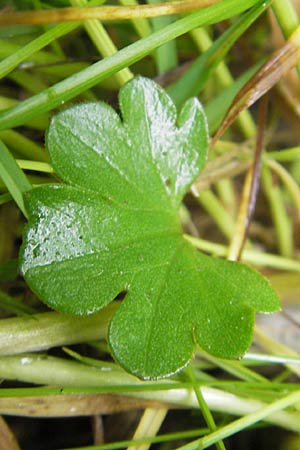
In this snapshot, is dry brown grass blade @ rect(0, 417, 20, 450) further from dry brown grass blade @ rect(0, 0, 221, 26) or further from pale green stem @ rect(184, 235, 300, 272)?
dry brown grass blade @ rect(0, 0, 221, 26)

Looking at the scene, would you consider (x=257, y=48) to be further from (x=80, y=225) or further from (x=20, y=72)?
(x=80, y=225)

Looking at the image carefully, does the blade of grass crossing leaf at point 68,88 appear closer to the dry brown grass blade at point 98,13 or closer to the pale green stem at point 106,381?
the dry brown grass blade at point 98,13

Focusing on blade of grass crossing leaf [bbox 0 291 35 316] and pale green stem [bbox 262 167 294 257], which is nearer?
blade of grass crossing leaf [bbox 0 291 35 316]

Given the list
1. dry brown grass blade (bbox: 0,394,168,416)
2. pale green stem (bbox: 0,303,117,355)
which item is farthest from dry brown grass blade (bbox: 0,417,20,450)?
pale green stem (bbox: 0,303,117,355)

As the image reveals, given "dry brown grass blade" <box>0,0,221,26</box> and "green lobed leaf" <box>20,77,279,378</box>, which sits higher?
"dry brown grass blade" <box>0,0,221,26</box>

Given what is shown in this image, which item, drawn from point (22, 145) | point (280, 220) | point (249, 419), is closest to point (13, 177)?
point (22, 145)

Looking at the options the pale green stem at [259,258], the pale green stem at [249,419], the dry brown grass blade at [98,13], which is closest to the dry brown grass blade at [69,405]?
the pale green stem at [249,419]

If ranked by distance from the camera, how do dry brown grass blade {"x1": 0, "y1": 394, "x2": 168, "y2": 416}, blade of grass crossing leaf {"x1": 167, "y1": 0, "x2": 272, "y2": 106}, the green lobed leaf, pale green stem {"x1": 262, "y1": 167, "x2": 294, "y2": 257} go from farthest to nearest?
1. pale green stem {"x1": 262, "y1": 167, "x2": 294, "y2": 257}
2. blade of grass crossing leaf {"x1": 167, "y1": 0, "x2": 272, "y2": 106}
3. dry brown grass blade {"x1": 0, "y1": 394, "x2": 168, "y2": 416}
4. the green lobed leaf
